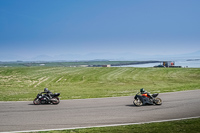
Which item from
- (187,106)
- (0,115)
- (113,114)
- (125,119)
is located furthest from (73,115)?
(187,106)

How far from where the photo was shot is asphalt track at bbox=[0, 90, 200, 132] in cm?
1245

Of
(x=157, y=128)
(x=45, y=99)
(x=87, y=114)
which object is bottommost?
(x=87, y=114)

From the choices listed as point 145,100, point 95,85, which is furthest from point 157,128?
point 95,85

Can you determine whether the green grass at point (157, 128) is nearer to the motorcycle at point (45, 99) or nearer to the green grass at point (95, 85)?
the motorcycle at point (45, 99)

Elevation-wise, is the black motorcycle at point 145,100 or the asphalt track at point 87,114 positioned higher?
the black motorcycle at point 145,100

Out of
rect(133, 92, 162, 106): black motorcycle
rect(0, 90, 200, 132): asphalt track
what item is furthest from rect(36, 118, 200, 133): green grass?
rect(133, 92, 162, 106): black motorcycle

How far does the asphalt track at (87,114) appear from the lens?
12445mm

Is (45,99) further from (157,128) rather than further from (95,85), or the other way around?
(95,85)

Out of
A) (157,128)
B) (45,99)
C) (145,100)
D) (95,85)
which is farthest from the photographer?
(95,85)

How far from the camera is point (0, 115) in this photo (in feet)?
49.2

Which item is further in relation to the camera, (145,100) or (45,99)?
(45,99)

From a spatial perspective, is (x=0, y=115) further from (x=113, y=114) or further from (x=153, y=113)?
(x=153, y=113)

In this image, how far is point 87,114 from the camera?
1467 cm

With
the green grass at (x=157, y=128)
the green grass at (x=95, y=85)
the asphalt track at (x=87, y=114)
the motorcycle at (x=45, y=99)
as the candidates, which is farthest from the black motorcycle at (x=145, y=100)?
the motorcycle at (x=45, y=99)
